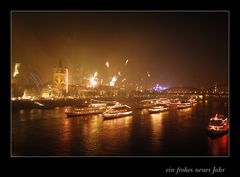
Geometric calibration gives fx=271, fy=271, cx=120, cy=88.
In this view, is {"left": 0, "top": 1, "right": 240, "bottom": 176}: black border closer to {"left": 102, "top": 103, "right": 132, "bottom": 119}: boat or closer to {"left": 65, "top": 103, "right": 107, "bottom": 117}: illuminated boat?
{"left": 102, "top": 103, "right": 132, "bottom": 119}: boat

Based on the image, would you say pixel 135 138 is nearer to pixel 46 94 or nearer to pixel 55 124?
pixel 55 124

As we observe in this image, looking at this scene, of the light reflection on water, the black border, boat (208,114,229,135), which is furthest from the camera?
boat (208,114,229,135)

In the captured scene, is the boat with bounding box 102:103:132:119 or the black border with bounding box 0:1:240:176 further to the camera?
the boat with bounding box 102:103:132:119

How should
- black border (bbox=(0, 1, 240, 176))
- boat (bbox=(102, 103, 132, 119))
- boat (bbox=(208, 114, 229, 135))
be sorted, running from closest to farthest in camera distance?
1. black border (bbox=(0, 1, 240, 176))
2. boat (bbox=(208, 114, 229, 135))
3. boat (bbox=(102, 103, 132, 119))

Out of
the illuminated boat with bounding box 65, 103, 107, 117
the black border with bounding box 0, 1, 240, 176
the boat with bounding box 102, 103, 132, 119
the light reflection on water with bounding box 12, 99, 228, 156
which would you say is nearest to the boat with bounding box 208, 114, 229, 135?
the light reflection on water with bounding box 12, 99, 228, 156

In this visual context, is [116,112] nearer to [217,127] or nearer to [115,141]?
[115,141]

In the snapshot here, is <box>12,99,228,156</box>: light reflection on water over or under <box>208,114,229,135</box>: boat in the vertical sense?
under

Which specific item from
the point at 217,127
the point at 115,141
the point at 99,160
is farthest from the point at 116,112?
the point at 99,160

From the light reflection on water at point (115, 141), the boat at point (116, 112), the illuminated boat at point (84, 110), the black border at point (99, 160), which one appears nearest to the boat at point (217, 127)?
the light reflection on water at point (115, 141)

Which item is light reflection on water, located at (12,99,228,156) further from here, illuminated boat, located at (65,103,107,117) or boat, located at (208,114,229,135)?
illuminated boat, located at (65,103,107,117)

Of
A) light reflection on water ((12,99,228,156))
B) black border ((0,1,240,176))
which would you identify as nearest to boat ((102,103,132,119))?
light reflection on water ((12,99,228,156))
